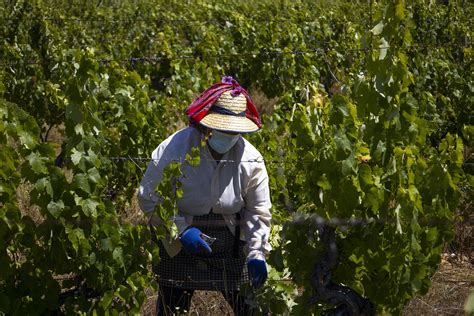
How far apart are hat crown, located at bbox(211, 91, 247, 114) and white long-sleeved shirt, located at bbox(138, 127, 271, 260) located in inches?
4.9

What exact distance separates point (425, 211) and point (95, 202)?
46.2 inches

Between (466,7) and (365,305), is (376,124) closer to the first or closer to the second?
(365,305)

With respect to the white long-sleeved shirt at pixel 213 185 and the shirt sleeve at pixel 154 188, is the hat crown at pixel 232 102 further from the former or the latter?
the shirt sleeve at pixel 154 188

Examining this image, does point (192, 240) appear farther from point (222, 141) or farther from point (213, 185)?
point (222, 141)

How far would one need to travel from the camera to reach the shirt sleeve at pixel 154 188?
131 inches

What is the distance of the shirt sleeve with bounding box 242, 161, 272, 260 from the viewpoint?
135 inches

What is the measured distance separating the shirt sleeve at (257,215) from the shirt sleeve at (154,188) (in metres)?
0.24

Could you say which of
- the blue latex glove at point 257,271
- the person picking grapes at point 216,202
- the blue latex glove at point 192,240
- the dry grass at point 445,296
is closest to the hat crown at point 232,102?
the person picking grapes at point 216,202

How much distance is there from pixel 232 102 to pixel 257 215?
0.42 meters

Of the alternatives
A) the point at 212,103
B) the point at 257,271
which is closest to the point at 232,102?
the point at 212,103

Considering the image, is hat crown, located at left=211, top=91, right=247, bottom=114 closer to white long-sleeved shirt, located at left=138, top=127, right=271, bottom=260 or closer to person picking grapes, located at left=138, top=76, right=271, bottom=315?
person picking grapes, located at left=138, top=76, right=271, bottom=315

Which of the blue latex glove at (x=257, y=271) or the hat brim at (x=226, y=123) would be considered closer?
the hat brim at (x=226, y=123)

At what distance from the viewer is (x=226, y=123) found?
3.31m

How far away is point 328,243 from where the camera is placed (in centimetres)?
331
